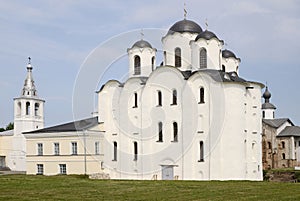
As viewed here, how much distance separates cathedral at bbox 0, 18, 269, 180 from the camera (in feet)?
115

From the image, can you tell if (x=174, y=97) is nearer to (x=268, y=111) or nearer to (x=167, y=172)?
(x=167, y=172)

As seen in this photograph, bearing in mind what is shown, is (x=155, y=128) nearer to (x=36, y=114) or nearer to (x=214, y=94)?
(x=214, y=94)

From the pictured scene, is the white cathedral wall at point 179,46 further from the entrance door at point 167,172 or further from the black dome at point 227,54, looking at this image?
the entrance door at point 167,172

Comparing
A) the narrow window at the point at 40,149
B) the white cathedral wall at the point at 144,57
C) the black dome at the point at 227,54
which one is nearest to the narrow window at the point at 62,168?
the narrow window at the point at 40,149

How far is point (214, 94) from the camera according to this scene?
115ft

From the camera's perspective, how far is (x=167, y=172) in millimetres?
36969

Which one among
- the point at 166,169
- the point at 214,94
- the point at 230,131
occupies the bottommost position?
the point at 166,169

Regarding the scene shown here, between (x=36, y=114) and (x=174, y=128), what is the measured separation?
24.7m

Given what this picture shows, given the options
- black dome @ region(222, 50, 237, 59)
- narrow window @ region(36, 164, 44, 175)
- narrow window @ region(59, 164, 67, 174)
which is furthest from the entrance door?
black dome @ region(222, 50, 237, 59)

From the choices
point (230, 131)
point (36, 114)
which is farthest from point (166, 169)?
point (36, 114)

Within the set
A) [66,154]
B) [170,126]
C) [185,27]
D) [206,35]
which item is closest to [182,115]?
[170,126]

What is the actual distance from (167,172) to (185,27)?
11.8m

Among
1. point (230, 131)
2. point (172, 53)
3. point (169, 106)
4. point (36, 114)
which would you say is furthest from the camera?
point (36, 114)

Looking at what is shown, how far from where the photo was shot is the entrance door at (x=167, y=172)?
36.6m
